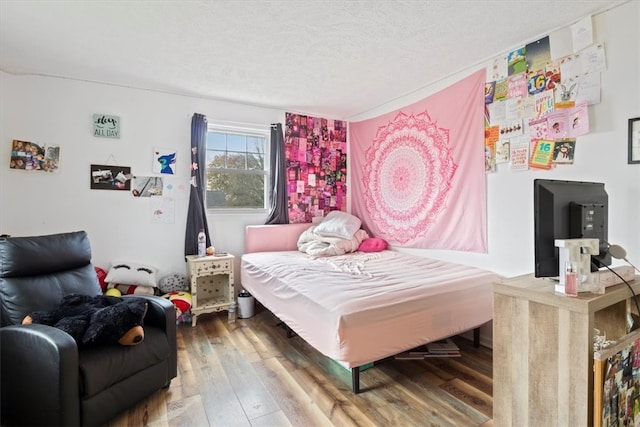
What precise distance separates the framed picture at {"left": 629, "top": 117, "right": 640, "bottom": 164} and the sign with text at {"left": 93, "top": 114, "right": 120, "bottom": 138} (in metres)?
4.01

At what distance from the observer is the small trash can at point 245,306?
3215 mm

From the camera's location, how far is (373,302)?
177cm

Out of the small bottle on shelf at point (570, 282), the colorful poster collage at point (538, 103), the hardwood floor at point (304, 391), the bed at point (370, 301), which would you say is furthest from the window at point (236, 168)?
the small bottle on shelf at point (570, 282)

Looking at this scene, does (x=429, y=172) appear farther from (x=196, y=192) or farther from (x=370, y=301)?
(x=196, y=192)

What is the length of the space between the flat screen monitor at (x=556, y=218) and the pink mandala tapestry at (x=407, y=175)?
1.63 metres

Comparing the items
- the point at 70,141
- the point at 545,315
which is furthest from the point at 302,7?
the point at 70,141

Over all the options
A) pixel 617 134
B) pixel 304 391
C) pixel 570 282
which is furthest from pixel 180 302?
pixel 617 134

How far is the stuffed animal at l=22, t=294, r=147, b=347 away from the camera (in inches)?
63.1

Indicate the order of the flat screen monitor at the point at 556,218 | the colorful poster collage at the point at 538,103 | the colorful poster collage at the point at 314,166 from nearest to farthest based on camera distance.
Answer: the flat screen monitor at the point at 556,218, the colorful poster collage at the point at 538,103, the colorful poster collage at the point at 314,166

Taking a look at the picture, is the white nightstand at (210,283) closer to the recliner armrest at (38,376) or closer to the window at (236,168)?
the window at (236,168)

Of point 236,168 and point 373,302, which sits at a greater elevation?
point 236,168

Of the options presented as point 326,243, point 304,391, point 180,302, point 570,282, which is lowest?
point 304,391

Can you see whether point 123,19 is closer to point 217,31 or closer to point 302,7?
point 217,31

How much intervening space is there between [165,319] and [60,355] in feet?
1.98
